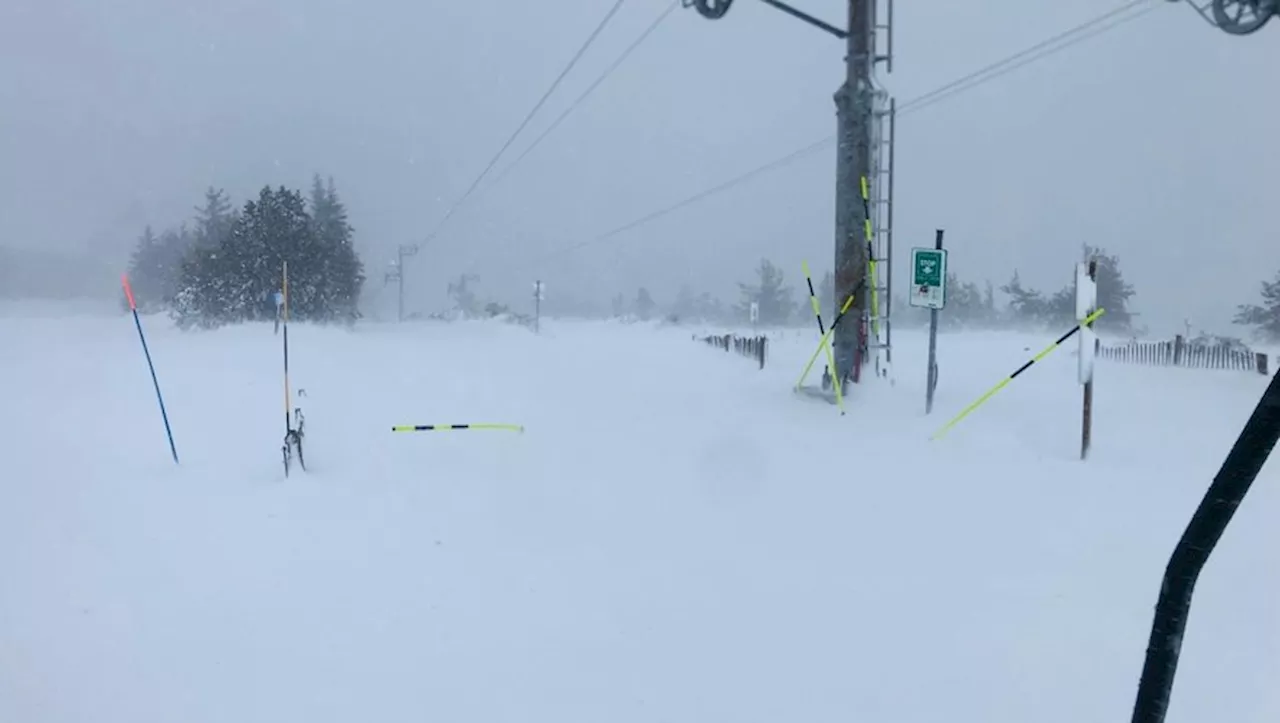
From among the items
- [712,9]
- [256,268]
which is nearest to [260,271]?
[256,268]

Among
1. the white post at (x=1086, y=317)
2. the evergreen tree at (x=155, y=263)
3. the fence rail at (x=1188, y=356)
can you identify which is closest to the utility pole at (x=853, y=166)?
the white post at (x=1086, y=317)

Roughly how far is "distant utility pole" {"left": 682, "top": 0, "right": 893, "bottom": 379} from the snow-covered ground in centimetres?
114

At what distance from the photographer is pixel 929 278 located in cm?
1123

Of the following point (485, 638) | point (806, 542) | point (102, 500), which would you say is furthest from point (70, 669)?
point (806, 542)

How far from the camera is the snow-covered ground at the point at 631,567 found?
4.44m

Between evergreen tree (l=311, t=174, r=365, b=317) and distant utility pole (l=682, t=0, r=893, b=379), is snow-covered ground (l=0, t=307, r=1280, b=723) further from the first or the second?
evergreen tree (l=311, t=174, r=365, b=317)

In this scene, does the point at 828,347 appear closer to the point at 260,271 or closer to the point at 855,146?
the point at 855,146

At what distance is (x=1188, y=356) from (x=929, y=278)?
2346cm

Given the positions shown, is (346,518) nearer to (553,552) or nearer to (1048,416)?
(553,552)

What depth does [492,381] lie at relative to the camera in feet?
56.2

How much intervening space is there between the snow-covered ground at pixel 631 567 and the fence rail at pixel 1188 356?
51.6 ft

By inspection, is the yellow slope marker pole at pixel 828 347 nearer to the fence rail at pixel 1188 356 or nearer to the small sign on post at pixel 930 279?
the small sign on post at pixel 930 279

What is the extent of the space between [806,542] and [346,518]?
4133 millimetres

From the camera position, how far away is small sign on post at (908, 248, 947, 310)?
1118 centimetres
